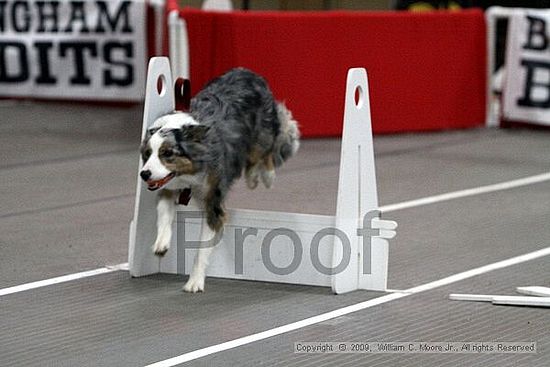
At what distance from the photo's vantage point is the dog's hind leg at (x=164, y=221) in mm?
5566

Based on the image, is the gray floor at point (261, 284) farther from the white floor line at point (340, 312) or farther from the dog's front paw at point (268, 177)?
the dog's front paw at point (268, 177)

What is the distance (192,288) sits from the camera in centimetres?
573

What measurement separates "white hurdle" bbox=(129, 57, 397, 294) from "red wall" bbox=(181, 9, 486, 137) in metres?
4.47

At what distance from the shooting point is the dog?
17.8 ft

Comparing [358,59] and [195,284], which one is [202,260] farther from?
[358,59]

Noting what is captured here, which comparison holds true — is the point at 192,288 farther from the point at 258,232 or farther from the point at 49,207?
the point at 49,207

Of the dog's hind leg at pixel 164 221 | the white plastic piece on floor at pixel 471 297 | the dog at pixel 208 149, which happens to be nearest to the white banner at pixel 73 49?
the dog at pixel 208 149

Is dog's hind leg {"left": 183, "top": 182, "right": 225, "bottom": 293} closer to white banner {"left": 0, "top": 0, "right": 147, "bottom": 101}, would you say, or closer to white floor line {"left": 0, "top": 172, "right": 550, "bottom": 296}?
white floor line {"left": 0, "top": 172, "right": 550, "bottom": 296}

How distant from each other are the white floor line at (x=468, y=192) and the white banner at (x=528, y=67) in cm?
219

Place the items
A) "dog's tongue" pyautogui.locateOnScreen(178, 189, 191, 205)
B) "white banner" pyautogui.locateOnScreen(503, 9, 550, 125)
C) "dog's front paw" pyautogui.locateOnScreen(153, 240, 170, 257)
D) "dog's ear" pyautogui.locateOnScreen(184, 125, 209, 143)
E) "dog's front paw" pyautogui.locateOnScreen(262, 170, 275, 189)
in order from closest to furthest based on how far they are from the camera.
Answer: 1. "dog's ear" pyautogui.locateOnScreen(184, 125, 209, 143)
2. "dog's front paw" pyautogui.locateOnScreen(153, 240, 170, 257)
3. "dog's tongue" pyautogui.locateOnScreen(178, 189, 191, 205)
4. "dog's front paw" pyautogui.locateOnScreen(262, 170, 275, 189)
5. "white banner" pyautogui.locateOnScreen(503, 9, 550, 125)

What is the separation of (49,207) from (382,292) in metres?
2.99

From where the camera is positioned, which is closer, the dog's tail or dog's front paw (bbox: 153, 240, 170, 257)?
dog's front paw (bbox: 153, 240, 170, 257)

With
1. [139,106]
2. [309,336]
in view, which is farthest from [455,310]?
[139,106]

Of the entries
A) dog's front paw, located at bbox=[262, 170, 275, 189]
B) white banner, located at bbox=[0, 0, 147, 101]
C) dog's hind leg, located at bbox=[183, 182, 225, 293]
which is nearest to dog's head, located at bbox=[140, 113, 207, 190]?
dog's hind leg, located at bbox=[183, 182, 225, 293]
